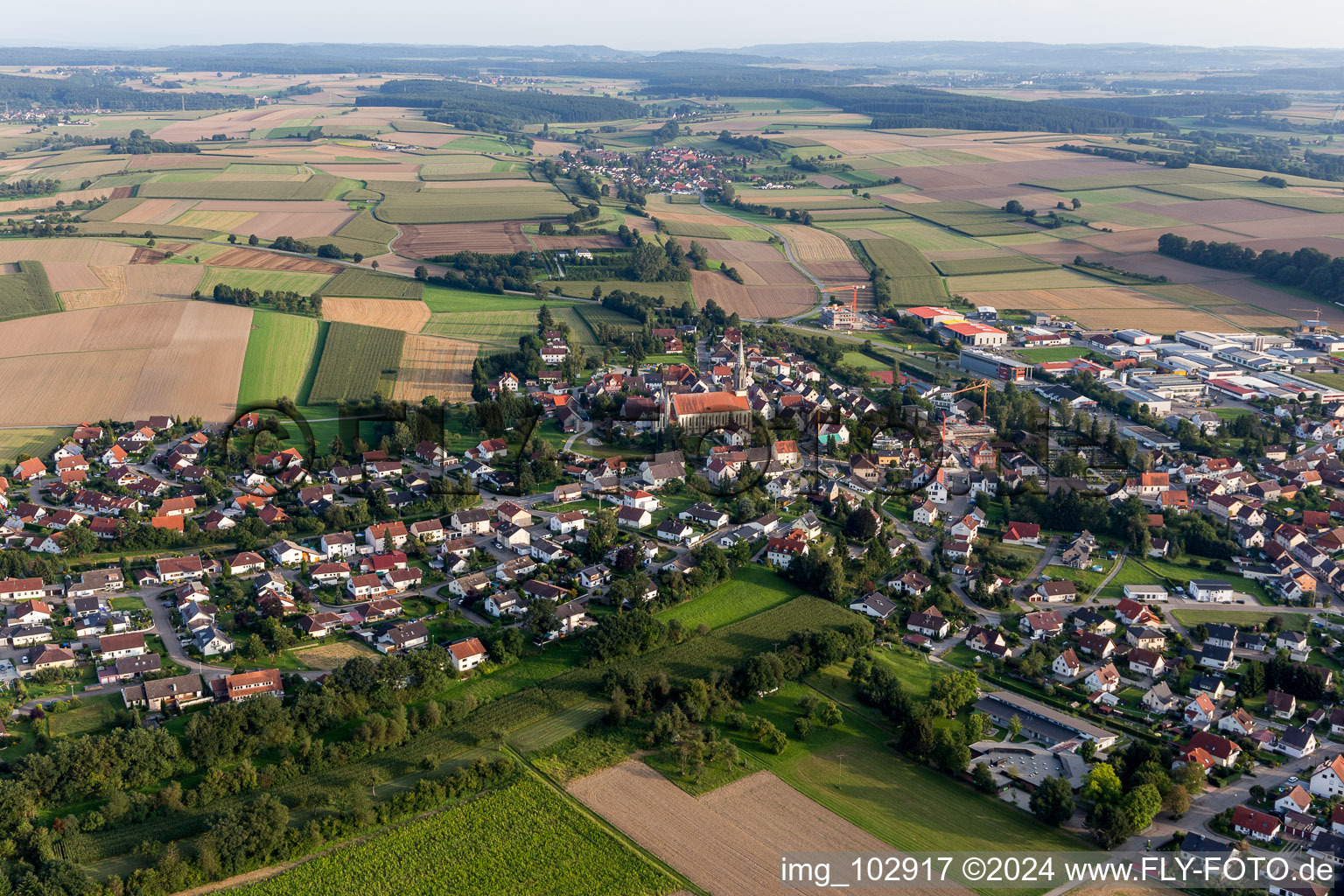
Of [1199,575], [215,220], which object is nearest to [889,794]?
[1199,575]

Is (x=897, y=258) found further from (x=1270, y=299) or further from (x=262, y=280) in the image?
Answer: (x=262, y=280)

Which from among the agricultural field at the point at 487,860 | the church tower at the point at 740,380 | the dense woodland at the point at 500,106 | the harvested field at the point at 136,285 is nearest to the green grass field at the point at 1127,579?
the agricultural field at the point at 487,860

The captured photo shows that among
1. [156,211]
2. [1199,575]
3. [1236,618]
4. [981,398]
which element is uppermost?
[156,211]

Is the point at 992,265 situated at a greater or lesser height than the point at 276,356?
greater

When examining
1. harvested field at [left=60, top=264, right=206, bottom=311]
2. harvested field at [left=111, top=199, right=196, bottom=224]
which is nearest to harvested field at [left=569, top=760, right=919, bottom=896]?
harvested field at [left=60, top=264, right=206, bottom=311]

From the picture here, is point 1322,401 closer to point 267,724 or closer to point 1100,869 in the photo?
point 1100,869

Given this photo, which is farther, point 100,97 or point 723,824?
point 100,97
